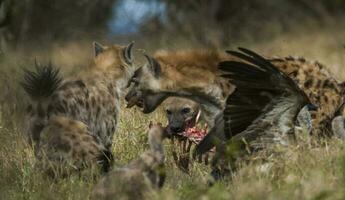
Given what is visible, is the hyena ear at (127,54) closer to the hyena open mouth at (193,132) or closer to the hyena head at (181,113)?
the hyena head at (181,113)

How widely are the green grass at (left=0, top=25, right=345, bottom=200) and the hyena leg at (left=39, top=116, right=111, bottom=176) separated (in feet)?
0.40

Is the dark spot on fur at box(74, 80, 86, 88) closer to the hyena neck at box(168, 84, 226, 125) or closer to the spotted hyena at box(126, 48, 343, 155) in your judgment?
the spotted hyena at box(126, 48, 343, 155)

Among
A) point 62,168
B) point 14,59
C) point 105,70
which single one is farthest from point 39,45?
point 62,168

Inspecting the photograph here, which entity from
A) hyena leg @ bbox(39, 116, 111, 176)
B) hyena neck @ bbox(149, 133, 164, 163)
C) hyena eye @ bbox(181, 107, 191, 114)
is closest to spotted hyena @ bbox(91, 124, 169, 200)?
hyena neck @ bbox(149, 133, 164, 163)

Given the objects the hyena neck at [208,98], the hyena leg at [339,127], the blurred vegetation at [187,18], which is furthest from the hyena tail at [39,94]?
the blurred vegetation at [187,18]

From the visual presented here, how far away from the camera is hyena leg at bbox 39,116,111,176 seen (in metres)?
8.39

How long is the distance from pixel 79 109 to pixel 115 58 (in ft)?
3.39

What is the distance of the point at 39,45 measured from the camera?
17297mm

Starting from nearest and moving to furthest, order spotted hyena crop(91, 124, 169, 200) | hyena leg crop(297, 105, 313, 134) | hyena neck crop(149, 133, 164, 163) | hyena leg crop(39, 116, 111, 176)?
spotted hyena crop(91, 124, 169, 200), hyena neck crop(149, 133, 164, 163), hyena leg crop(39, 116, 111, 176), hyena leg crop(297, 105, 313, 134)

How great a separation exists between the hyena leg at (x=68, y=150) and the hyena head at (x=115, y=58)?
142 cm

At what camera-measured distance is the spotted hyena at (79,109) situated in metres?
8.46

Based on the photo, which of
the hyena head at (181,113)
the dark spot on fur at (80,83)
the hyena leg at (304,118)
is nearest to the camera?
the hyena leg at (304,118)

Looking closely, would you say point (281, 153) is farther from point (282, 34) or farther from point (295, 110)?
point (282, 34)

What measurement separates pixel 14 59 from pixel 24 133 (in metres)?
3.72
